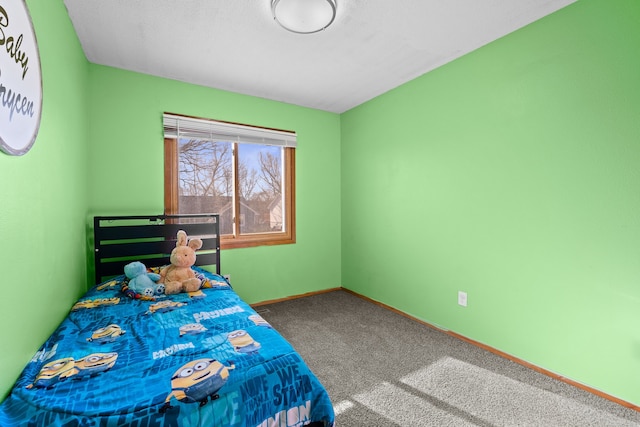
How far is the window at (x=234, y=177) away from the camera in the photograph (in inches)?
109

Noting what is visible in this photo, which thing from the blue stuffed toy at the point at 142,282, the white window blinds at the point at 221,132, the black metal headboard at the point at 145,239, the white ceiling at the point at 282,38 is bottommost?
the blue stuffed toy at the point at 142,282

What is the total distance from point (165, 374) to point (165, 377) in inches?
0.8

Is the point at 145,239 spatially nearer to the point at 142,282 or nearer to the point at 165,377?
the point at 142,282

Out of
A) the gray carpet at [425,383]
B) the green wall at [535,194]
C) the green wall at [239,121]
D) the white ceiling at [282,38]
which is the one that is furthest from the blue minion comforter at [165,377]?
the white ceiling at [282,38]

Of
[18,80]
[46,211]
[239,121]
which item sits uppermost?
[239,121]

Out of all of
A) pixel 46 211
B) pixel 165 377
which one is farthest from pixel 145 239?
pixel 165 377

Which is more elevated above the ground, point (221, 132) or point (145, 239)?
point (221, 132)

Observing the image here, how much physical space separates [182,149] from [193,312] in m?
1.76

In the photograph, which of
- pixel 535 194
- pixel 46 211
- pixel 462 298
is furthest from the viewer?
pixel 462 298

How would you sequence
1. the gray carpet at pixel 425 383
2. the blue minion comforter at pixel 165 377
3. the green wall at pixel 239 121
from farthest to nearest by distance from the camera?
1. the green wall at pixel 239 121
2. the gray carpet at pixel 425 383
3. the blue minion comforter at pixel 165 377

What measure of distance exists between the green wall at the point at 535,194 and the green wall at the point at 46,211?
2608mm

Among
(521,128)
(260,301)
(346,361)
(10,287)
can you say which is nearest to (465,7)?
(521,128)

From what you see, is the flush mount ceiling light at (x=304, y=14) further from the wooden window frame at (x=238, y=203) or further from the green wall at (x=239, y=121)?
the wooden window frame at (x=238, y=203)

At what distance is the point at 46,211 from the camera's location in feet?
4.74
